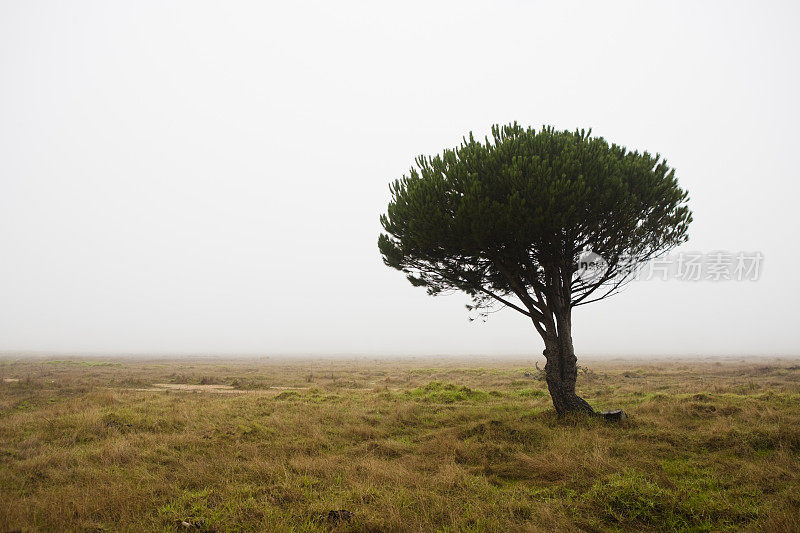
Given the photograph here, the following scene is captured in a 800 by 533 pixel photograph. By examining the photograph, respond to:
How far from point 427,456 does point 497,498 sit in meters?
3.31

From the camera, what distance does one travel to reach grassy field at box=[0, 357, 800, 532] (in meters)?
6.10

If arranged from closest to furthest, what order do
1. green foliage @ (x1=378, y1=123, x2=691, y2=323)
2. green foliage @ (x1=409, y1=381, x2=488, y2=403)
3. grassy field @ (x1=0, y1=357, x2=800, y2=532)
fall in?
grassy field @ (x1=0, y1=357, x2=800, y2=532) → green foliage @ (x1=378, y1=123, x2=691, y2=323) → green foliage @ (x1=409, y1=381, x2=488, y2=403)

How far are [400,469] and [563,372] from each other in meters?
8.46

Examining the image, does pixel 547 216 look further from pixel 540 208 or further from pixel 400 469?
pixel 400 469

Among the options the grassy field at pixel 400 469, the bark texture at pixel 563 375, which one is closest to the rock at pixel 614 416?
the grassy field at pixel 400 469

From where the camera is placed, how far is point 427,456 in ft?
32.6

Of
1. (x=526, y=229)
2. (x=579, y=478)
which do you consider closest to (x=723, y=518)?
(x=579, y=478)

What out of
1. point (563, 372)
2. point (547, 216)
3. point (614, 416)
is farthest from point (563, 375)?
point (547, 216)

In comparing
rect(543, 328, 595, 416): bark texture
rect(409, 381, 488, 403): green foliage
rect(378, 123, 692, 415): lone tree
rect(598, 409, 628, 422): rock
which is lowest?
rect(409, 381, 488, 403): green foliage

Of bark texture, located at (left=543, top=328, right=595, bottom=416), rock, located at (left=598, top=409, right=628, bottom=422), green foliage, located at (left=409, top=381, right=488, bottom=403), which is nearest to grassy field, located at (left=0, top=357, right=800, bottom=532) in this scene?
rock, located at (left=598, top=409, right=628, bottom=422)

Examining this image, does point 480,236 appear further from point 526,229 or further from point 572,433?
point 572,433

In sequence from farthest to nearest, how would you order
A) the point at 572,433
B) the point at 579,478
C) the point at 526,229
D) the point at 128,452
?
the point at 526,229
the point at 572,433
the point at 128,452
the point at 579,478

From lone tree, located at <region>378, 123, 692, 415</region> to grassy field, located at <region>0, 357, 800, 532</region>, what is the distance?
4.34 metres

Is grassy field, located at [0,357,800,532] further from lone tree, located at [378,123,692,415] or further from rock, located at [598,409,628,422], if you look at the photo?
lone tree, located at [378,123,692,415]
